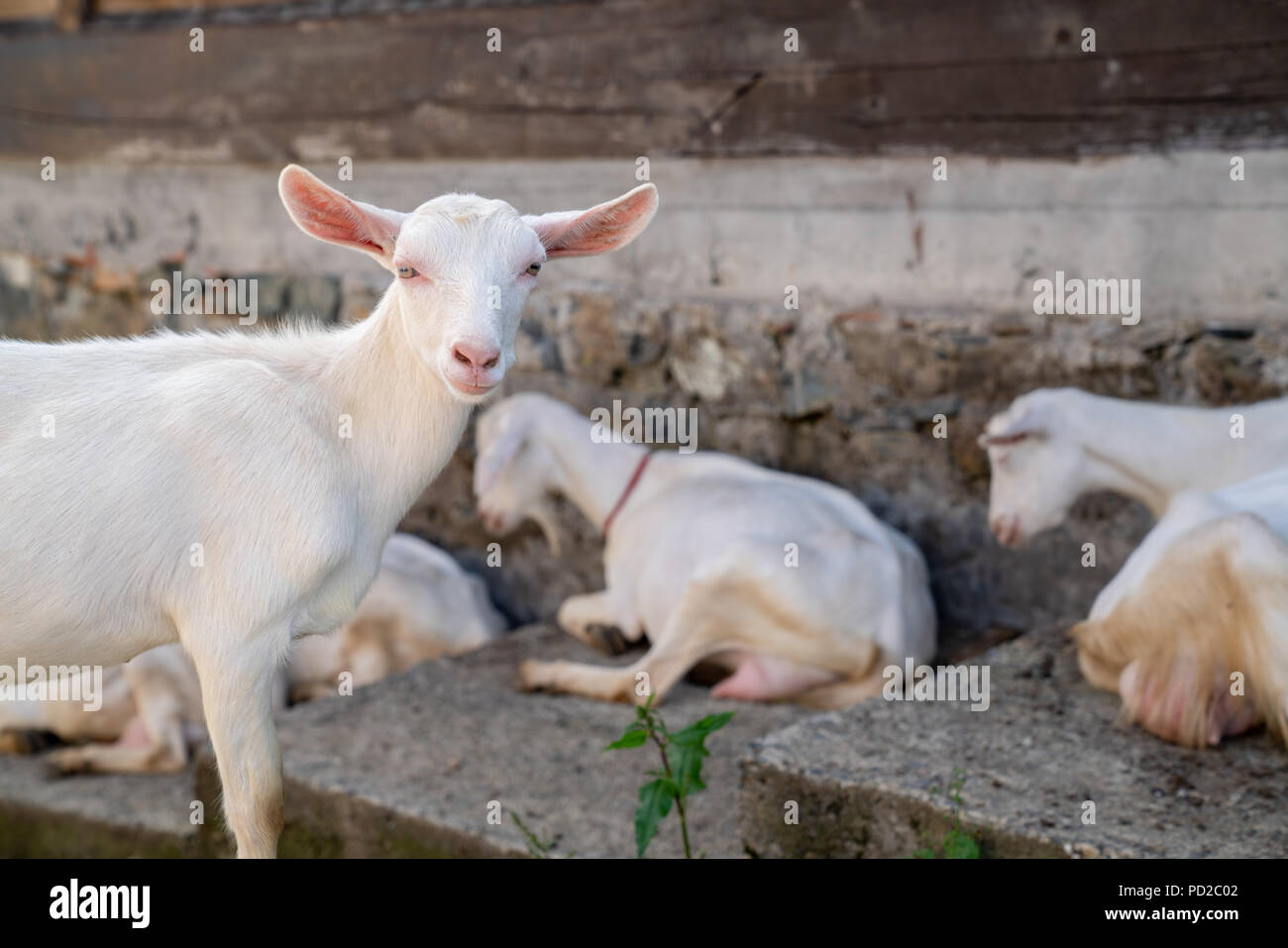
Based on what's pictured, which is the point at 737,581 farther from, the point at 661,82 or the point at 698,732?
the point at 661,82

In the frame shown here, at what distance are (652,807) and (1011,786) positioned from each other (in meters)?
0.93

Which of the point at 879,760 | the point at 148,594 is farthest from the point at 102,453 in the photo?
the point at 879,760

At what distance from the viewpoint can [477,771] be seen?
4215 millimetres

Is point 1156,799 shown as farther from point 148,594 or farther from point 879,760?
point 148,594

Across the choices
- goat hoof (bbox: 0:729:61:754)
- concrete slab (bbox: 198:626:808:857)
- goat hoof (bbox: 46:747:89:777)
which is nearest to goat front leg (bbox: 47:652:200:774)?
goat hoof (bbox: 46:747:89:777)

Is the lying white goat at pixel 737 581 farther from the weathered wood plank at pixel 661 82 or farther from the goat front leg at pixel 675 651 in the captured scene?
the weathered wood plank at pixel 661 82

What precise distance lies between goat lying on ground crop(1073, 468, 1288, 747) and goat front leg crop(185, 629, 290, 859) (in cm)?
229

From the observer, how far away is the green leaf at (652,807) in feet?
9.84

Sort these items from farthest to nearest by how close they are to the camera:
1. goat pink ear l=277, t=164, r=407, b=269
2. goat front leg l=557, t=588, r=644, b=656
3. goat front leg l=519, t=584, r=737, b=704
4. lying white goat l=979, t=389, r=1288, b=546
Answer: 1. goat front leg l=557, t=588, r=644, b=656
2. goat front leg l=519, t=584, r=737, b=704
3. lying white goat l=979, t=389, r=1288, b=546
4. goat pink ear l=277, t=164, r=407, b=269

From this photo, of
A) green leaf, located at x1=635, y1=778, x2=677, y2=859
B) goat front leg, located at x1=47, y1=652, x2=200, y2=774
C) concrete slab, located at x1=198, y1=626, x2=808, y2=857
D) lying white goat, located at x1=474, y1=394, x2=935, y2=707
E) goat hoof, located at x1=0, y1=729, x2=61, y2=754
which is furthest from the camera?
goat hoof, located at x1=0, y1=729, x2=61, y2=754

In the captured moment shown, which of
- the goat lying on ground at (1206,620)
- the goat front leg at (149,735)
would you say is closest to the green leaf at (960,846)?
the goat lying on ground at (1206,620)

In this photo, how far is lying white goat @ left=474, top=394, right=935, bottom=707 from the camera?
4598 millimetres

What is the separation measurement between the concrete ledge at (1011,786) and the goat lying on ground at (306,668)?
6.05 feet

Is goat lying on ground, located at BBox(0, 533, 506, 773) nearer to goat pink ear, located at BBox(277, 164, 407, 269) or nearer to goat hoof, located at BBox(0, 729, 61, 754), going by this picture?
goat hoof, located at BBox(0, 729, 61, 754)
